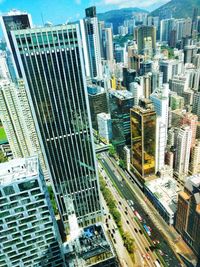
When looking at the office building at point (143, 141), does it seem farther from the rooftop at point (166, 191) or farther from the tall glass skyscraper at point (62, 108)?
the tall glass skyscraper at point (62, 108)

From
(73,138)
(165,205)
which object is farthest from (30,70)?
(165,205)

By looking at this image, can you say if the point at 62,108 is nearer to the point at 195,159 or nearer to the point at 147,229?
the point at 147,229

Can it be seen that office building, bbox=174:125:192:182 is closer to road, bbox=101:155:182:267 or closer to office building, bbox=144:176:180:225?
office building, bbox=144:176:180:225

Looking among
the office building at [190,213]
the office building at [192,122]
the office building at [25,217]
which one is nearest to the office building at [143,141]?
the office building at [192,122]

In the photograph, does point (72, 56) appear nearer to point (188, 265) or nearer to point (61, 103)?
point (61, 103)

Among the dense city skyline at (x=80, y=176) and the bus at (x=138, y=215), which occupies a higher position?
the dense city skyline at (x=80, y=176)

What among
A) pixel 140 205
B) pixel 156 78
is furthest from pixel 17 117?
pixel 156 78
